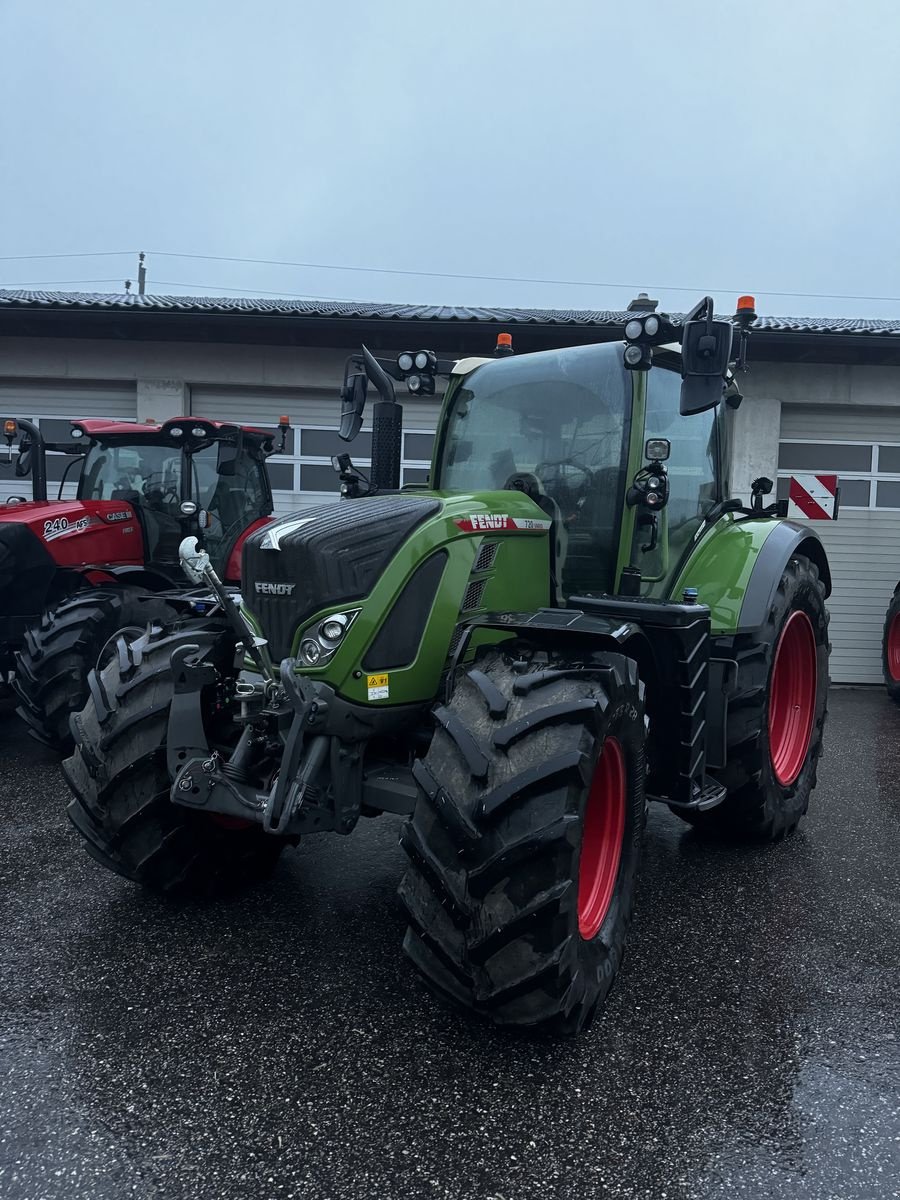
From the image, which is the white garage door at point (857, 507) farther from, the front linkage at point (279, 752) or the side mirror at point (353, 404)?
the front linkage at point (279, 752)

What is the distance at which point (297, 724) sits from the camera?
255 centimetres

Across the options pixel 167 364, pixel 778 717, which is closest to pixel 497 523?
pixel 778 717

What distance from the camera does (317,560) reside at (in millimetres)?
2750

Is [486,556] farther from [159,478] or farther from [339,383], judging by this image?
[339,383]

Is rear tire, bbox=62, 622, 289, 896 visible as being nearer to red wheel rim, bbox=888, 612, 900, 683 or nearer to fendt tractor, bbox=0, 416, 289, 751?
fendt tractor, bbox=0, 416, 289, 751

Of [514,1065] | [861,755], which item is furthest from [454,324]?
[514,1065]

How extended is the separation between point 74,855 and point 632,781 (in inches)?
102

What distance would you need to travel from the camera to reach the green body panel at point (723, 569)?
146 inches

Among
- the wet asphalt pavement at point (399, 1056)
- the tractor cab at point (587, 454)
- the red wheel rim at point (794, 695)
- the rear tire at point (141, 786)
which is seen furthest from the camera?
the red wheel rim at point (794, 695)

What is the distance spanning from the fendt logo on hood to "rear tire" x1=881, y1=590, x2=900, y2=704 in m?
7.73

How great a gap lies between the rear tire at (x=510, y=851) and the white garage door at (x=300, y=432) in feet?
25.0

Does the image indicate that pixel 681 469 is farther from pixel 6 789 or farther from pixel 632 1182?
pixel 6 789

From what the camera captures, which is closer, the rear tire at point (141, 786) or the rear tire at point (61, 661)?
the rear tire at point (141, 786)

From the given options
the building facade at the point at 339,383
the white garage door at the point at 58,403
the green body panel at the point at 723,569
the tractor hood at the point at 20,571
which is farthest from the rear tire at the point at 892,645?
the white garage door at the point at 58,403
